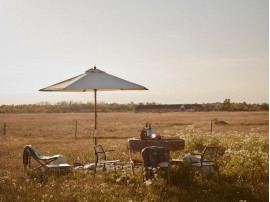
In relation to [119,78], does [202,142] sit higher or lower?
lower

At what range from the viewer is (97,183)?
7602mm

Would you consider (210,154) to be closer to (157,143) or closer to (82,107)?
(157,143)

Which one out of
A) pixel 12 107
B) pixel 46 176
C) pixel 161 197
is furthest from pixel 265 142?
pixel 12 107

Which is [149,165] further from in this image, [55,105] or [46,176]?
[55,105]

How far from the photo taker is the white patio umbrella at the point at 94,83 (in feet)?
27.4

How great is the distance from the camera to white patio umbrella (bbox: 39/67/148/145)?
8337mm

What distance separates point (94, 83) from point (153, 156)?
97.0 inches

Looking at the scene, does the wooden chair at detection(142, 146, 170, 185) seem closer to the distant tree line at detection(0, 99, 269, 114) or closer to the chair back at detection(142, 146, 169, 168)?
the chair back at detection(142, 146, 169, 168)

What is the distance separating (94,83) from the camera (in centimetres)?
851

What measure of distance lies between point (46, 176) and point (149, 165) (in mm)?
2603

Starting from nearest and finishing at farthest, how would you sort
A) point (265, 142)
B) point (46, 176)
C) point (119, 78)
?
point (46, 176)
point (119, 78)
point (265, 142)

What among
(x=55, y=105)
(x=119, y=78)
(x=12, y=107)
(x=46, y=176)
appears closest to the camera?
(x=46, y=176)

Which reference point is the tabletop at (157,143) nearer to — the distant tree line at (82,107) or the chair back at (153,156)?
the chair back at (153,156)

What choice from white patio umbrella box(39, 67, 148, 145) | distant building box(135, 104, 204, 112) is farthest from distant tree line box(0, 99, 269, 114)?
white patio umbrella box(39, 67, 148, 145)
